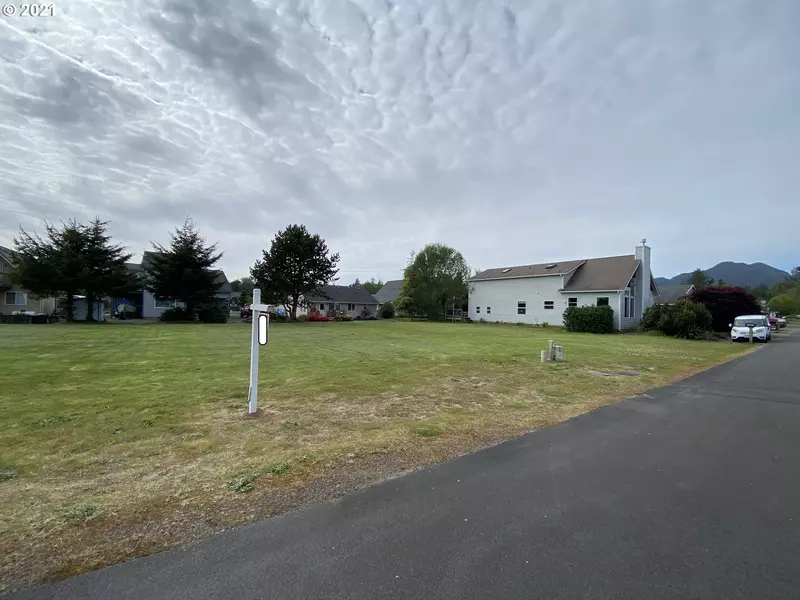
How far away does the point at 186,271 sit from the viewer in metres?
32.2

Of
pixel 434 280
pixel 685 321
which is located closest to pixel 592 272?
pixel 685 321

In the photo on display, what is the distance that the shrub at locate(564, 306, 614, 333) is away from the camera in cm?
2902

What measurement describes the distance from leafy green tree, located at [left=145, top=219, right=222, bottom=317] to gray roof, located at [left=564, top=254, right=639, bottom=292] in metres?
31.7

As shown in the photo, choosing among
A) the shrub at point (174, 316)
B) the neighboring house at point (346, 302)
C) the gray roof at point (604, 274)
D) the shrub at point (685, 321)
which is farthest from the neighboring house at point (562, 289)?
the shrub at point (174, 316)

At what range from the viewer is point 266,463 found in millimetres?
4027

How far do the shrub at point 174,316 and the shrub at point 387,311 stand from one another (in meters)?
23.9

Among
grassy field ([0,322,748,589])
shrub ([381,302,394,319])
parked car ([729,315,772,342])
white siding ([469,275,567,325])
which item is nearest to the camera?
grassy field ([0,322,748,589])

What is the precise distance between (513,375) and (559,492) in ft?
21.4

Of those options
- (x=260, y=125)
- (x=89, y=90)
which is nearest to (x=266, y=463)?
(x=89, y=90)

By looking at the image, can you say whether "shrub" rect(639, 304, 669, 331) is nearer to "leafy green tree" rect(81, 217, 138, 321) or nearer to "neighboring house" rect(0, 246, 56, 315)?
"leafy green tree" rect(81, 217, 138, 321)

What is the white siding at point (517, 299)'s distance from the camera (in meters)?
35.7

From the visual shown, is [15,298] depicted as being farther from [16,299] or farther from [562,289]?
[562,289]

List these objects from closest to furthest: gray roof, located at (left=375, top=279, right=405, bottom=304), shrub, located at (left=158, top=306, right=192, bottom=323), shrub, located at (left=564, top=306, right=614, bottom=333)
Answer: shrub, located at (left=564, top=306, right=614, bottom=333) → shrub, located at (left=158, top=306, right=192, bottom=323) → gray roof, located at (left=375, top=279, right=405, bottom=304)

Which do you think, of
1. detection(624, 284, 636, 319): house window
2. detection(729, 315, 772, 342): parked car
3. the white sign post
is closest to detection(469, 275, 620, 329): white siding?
detection(624, 284, 636, 319): house window
